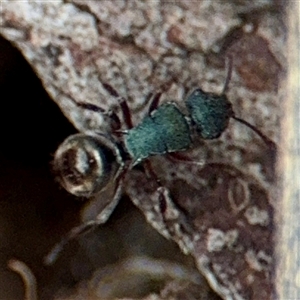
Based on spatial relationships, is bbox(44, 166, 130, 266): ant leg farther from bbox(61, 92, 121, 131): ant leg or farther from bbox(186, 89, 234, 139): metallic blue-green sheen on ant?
bbox(186, 89, 234, 139): metallic blue-green sheen on ant

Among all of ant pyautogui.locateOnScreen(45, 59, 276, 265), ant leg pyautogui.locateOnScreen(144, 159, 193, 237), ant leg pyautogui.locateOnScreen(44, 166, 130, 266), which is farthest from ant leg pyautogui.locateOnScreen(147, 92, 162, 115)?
ant leg pyautogui.locateOnScreen(44, 166, 130, 266)

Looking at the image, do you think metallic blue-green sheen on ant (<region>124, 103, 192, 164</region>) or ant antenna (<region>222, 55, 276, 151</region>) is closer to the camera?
ant antenna (<region>222, 55, 276, 151</region>)

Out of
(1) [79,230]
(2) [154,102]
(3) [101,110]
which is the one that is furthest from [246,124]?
(1) [79,230]

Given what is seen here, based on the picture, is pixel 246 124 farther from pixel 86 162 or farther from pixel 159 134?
pixel 86 162

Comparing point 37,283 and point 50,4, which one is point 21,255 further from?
point 50,4

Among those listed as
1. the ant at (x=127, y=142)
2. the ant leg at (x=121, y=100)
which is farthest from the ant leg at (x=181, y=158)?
the ant leg at (x=121, y=100)
